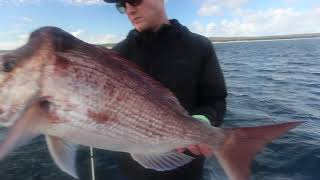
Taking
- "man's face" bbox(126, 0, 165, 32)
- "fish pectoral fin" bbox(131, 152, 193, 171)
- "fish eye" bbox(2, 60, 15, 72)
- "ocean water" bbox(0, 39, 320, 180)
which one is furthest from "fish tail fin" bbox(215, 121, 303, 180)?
"ocean water" bbox(0, 39, 320, 180)

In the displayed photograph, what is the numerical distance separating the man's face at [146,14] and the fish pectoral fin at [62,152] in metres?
1.42

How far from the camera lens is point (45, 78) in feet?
8.41

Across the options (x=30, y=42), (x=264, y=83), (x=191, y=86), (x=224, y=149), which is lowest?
(x=264, y=83)

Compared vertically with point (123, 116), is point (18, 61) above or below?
above

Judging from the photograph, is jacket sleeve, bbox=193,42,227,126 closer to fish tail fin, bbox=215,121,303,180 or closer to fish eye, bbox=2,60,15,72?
fish tail fin, bbox=215,121,303,180

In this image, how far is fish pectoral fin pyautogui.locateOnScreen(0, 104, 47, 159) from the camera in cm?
248

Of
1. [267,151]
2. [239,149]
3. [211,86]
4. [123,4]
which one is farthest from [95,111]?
[267,151]

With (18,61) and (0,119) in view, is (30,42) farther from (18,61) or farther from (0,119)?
(0,119)

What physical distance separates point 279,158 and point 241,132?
6852 mm

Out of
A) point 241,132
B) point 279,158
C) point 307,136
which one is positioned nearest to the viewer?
point 241,132

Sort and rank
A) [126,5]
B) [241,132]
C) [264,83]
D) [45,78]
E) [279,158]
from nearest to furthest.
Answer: [45,78] → [241,132] → [126,5] → [279,158] → [264,83]

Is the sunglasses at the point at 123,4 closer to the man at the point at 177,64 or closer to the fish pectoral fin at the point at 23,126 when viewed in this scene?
the man at the point at 177,64

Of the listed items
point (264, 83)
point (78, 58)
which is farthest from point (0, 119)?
point (264, 83)

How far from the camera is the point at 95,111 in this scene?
2.65 meters
